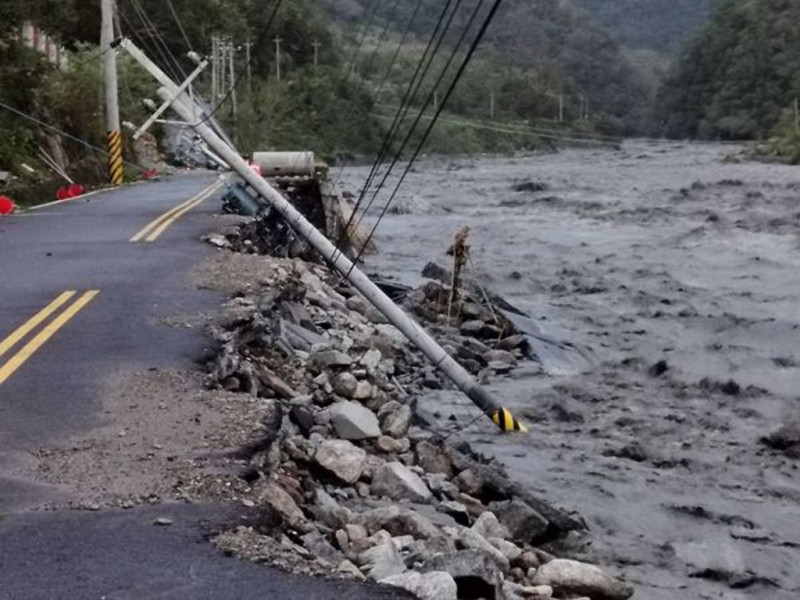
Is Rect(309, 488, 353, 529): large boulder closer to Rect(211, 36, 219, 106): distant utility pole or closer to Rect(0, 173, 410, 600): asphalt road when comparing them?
Rect(0, 173, 410, 600): asphalt road

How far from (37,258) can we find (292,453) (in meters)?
8.68

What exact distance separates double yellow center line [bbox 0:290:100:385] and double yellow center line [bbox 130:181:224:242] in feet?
17.5

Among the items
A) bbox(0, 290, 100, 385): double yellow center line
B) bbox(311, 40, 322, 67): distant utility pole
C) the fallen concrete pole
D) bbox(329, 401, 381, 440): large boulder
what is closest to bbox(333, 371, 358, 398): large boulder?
bbox(329, 401, 381, 440): large boulder

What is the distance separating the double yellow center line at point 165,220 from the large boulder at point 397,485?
10.0 m

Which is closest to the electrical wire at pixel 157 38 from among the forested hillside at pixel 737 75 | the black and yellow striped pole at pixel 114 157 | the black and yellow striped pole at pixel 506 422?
the black and yellow striped pole at pixel 114 157

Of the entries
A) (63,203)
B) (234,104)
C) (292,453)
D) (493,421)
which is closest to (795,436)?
(493,421)

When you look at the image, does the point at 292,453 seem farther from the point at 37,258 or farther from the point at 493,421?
the point at 37,258

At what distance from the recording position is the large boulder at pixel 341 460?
7602mm

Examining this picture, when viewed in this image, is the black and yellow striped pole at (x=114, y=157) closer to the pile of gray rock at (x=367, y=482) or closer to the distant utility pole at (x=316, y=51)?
the pile of gray rock at (x=367, y=482)

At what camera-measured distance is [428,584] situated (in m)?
5.24

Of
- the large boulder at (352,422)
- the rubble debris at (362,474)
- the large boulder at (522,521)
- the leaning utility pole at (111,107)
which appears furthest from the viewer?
the leaning utility pole at (111,107)

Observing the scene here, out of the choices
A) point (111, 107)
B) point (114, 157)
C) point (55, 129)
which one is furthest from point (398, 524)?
point (111, 107)

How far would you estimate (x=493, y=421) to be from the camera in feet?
39.3

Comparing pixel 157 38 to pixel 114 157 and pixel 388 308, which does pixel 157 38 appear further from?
pixel 388 308
